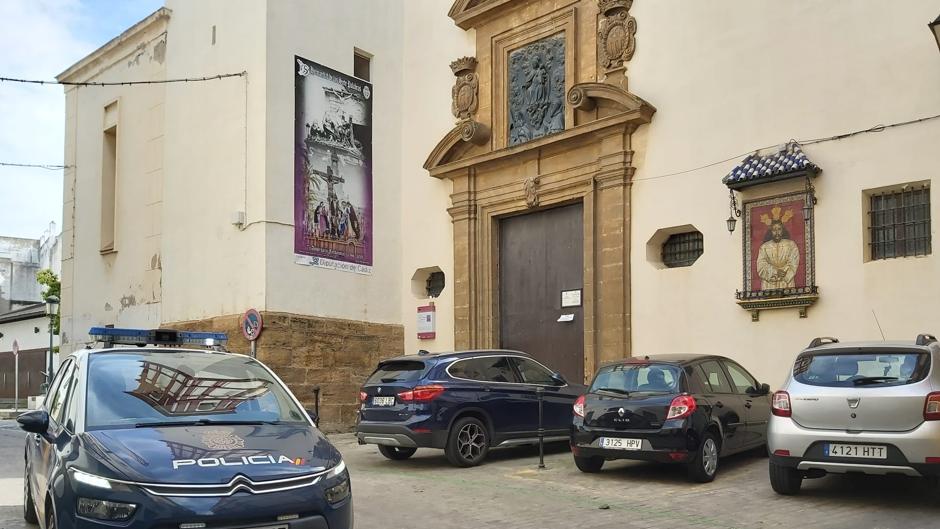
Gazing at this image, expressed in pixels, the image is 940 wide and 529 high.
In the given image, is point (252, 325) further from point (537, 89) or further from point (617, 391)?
point (617, 391)

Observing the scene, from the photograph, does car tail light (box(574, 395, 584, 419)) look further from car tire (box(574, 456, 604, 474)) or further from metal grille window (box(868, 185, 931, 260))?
metal grille window (box(868, 185, 931, 260))

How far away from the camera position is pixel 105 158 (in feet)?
76.4

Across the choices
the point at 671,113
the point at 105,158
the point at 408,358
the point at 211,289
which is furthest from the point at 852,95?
the point at 105,158

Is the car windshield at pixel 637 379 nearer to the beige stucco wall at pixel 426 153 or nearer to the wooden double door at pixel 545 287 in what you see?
the wooden double door at pixel 545 287

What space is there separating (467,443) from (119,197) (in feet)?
46.7

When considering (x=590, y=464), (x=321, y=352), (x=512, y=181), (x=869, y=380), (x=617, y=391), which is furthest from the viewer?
(x=321, y=352)

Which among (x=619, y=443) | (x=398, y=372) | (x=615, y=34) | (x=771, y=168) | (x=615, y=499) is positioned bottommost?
(x=615, y=499)

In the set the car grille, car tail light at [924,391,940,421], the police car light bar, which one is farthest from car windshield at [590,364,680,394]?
the car grille

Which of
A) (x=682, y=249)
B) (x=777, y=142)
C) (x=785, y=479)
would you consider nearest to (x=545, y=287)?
(x=682, y=249)

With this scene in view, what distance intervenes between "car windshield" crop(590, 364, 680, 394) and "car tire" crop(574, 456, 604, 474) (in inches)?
33.3

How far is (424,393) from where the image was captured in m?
11.6

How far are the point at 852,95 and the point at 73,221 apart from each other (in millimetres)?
19910

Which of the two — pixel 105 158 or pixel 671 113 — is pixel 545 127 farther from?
pixel 105 158

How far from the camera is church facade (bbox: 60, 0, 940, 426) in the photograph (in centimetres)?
1290
